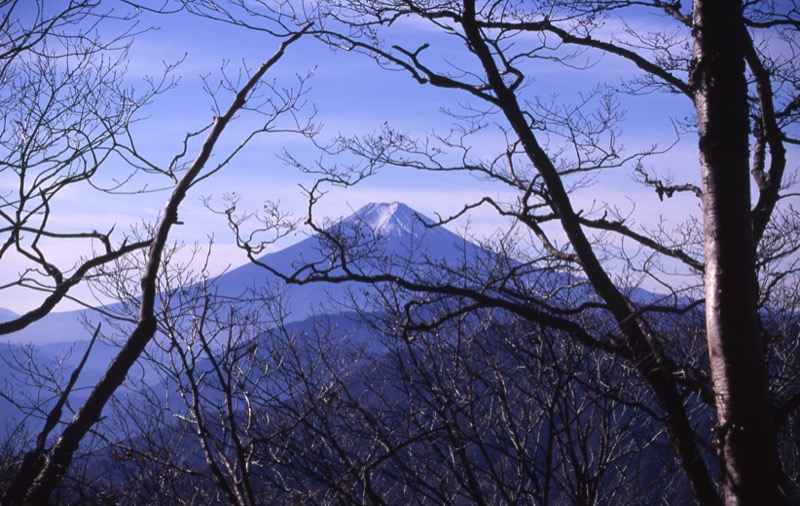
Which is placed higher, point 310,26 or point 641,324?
point 310,26

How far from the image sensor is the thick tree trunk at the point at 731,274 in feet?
7.95

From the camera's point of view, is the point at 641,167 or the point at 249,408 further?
the point at 641,167

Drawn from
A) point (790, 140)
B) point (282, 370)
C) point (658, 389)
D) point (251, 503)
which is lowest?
point (251, 503)

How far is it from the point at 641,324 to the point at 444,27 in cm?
267

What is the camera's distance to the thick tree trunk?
2.42m

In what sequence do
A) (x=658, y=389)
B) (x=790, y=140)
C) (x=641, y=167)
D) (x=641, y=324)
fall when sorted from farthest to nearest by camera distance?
(x=641, y=167) → (x=790, y=140) → (x=641, y=324) → (x=658, y=389)

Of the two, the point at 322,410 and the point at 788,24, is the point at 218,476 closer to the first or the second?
the point at 322,410

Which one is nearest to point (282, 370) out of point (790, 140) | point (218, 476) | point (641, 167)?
point (218, 476)

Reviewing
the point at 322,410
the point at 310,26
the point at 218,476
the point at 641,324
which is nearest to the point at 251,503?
the point at 218,476

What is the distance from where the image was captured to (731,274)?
8.38 feet

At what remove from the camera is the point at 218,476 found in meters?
3.77

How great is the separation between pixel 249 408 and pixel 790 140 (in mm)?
5201

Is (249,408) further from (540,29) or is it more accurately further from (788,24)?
(788,24)

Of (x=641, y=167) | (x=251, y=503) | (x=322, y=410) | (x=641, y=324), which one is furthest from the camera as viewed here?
(x=641, y=167)
